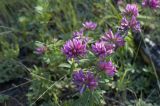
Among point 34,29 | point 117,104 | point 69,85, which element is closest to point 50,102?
point 69,85

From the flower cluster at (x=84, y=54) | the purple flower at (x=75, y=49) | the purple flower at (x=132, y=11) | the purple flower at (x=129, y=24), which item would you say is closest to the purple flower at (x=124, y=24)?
the purple flower at (x=129, y=24)

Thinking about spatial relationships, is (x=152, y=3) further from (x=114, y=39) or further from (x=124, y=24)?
(x=114, y=39)

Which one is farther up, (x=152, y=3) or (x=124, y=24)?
(x=152, y=3)

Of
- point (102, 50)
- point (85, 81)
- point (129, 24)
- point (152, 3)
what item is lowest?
point (85, 81)

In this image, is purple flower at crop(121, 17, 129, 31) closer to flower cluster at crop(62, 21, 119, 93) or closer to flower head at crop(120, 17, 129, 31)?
flower head at crop(120, 17, 129, 31)

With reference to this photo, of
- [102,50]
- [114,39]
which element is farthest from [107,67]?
[114,39]

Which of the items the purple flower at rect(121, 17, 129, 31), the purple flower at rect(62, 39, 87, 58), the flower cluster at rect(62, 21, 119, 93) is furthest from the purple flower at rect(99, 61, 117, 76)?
the purple flower at rect(121, 17, 129, 31)

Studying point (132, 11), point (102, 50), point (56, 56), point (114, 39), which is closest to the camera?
point (102, 50)

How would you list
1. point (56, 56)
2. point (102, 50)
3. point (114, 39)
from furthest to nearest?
point (56, 56)
point (114, 39)
point (102, 50)

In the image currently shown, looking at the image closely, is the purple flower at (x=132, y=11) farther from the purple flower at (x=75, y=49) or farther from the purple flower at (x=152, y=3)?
the purple flower at (x=75, y=49)
